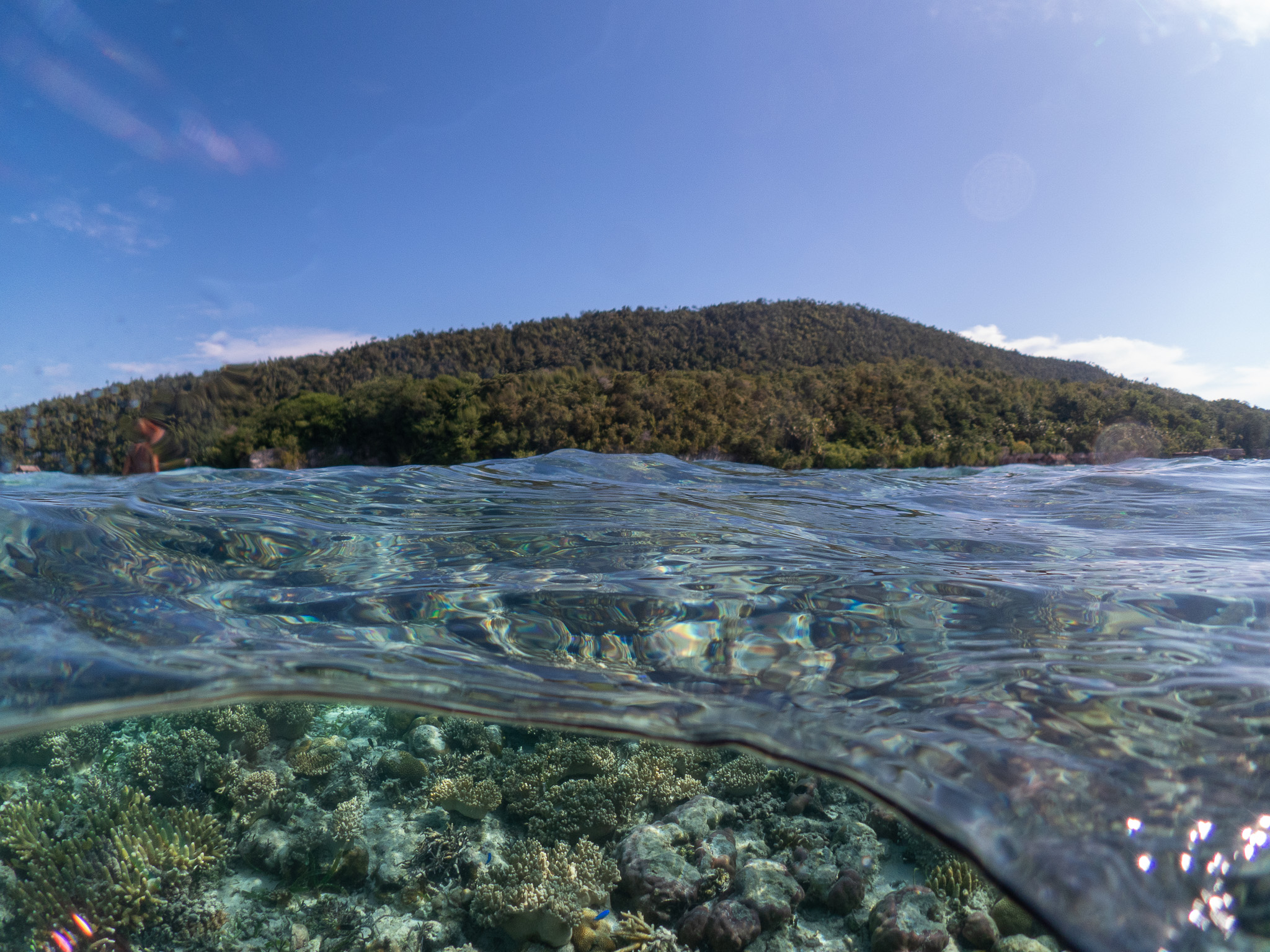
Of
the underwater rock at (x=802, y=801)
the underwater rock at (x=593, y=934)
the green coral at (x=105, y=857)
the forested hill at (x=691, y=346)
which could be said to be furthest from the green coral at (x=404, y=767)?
the forested hill at (x=691, y=346)

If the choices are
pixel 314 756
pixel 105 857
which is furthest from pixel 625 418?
pixel 105 857

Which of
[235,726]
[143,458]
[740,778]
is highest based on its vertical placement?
[143,458]

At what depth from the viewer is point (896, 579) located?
3.04 meters

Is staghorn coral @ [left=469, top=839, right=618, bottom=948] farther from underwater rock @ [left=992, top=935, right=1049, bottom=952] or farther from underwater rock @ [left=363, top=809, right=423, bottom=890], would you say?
underwater rock @ [left=992, top=935, right=1049, bottom=952]

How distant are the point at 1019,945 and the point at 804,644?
1.43 meters

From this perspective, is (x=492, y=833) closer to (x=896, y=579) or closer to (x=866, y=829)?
(x=866, y=829)

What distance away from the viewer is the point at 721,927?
7.63ft

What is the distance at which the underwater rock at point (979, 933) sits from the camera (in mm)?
2316

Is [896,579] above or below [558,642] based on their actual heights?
above

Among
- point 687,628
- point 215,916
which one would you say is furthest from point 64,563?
point 687,628

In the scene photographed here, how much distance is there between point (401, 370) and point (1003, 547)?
35.4 meters

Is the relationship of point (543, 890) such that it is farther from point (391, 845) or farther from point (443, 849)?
point (391, 845)

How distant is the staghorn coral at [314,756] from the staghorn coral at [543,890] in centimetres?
128

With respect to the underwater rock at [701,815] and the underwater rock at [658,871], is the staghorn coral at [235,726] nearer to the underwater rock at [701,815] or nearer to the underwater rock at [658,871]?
the underwater rock at [658,871]
